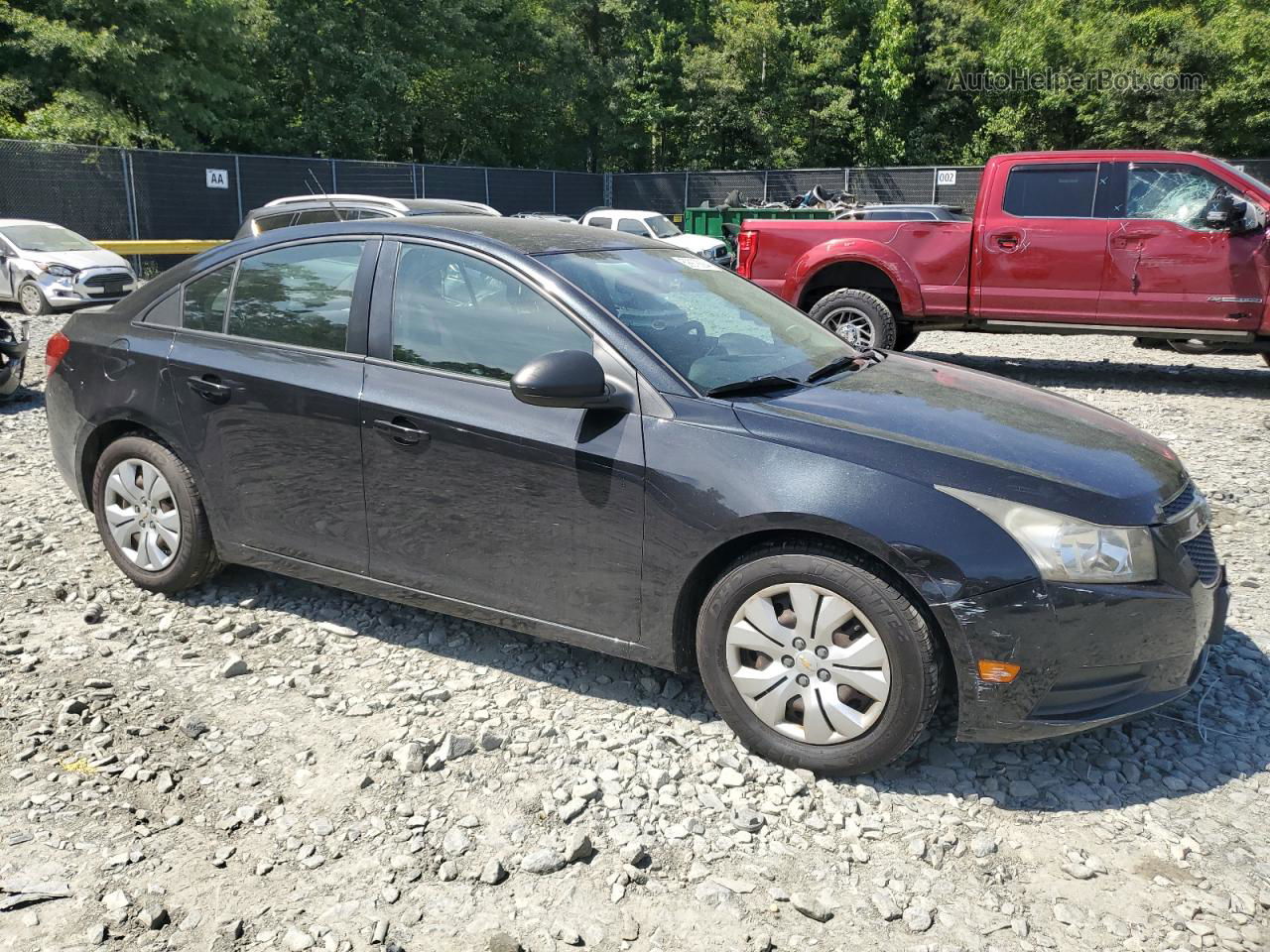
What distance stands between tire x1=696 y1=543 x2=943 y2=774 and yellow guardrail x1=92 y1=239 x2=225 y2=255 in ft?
65.1

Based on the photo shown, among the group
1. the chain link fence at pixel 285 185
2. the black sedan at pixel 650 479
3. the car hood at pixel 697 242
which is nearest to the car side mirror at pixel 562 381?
the black sedan at pixel 650 479

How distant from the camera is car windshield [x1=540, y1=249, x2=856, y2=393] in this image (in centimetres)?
358

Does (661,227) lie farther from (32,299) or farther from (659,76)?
(659,76)

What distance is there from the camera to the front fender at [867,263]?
1027cm

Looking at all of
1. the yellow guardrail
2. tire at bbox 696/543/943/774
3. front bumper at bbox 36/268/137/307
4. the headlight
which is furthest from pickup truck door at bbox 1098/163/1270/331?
the yellow guardrail

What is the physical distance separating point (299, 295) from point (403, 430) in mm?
869

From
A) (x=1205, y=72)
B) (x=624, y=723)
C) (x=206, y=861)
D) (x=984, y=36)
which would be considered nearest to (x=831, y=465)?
(x=624, y=723)

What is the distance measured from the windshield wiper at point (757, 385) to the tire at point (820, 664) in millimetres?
566

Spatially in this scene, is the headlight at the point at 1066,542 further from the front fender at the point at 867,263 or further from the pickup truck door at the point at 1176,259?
the front fender at the point at 867,263

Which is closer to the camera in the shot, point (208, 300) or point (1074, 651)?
point (1074, 651)

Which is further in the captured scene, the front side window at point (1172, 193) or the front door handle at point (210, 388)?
the front side window at point (1172, 193)

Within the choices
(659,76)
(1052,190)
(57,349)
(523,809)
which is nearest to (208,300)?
(57,349)

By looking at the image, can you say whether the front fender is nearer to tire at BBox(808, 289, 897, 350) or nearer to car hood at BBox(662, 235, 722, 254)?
tire at BBox(808, 289, 897, 350)

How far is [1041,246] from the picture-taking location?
9.81m
